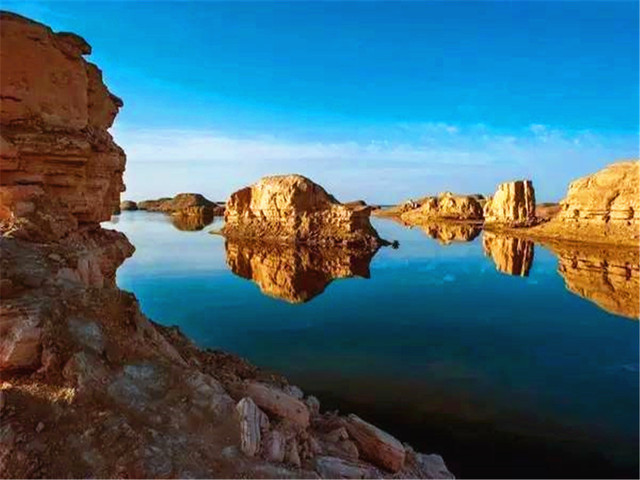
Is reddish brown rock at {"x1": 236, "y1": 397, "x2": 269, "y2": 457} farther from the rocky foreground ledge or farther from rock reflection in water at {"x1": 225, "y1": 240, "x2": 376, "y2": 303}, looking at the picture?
rock reflection in water at {"x1": 225, "y1": 240, "x2": 376, "y2": 303}

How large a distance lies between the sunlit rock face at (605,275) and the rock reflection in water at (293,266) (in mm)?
23661

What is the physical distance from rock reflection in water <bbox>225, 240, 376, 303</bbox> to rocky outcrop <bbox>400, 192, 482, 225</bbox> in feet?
291

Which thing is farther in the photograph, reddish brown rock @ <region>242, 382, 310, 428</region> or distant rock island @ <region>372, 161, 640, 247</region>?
distant rock island @ <region>372, 161, 640, 247</region>

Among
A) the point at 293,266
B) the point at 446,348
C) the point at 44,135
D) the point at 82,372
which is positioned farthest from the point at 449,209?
the point at 82,372

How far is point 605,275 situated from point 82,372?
6237cm

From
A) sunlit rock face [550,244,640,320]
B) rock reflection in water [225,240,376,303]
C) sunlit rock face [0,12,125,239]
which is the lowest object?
rock reflection in water [225,240,376,303]

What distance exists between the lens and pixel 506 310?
41406 mm

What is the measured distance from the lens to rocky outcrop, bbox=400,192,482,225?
533ft

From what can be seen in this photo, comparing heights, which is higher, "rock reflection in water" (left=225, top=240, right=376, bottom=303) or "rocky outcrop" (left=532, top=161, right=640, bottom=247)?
"rocky outcrop" (left=532, top=161, right=640, bottom=247)

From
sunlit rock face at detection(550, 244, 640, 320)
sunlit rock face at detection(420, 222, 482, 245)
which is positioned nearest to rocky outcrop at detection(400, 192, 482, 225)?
sunlit rock face at detection(420, 222, 482, 245)

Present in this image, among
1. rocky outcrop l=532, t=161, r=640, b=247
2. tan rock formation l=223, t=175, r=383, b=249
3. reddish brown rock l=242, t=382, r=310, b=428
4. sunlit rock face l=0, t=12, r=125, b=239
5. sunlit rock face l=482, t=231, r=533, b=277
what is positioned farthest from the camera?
tan rock formation l=223, t=175, r=383, b=249

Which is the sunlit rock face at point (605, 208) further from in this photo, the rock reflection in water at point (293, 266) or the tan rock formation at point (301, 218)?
the rock reflection in water at point (293, 266)

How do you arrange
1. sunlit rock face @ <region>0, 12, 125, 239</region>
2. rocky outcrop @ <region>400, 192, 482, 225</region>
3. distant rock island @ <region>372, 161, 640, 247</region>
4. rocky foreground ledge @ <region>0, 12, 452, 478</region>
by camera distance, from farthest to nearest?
rocky outcrop @ <region>400, 192, 482, 225</region> < distant rock island @ <region>372, 161, 640, 247</region> < sunlit rock face @ <region>0, 12, 125, 239</region> < rocky foreground ledge @ <region>0, 12, 452, 478</region>

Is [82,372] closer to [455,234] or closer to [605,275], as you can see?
[605,275]
